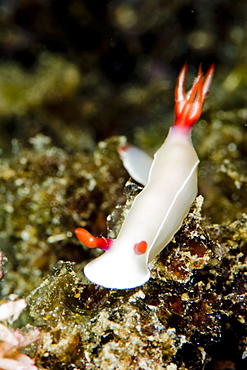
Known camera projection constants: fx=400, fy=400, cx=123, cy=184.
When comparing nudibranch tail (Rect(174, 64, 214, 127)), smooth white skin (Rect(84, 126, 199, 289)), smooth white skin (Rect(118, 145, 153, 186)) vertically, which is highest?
nudibranch tail (Rect(174, 64, 214, 127))

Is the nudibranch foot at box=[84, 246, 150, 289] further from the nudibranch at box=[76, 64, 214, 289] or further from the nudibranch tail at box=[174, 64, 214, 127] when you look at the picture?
the nudibranch tail at box=[174, 64, 214, 127]

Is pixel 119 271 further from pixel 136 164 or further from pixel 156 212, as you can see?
pixel 136 164

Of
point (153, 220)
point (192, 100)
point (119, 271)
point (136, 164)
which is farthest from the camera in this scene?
point (136, 164)

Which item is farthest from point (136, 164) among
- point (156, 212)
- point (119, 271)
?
point (119, 271)

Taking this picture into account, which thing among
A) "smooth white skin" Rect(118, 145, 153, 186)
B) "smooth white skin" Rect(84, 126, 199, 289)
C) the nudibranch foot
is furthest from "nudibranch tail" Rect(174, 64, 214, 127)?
the nudibranch foot

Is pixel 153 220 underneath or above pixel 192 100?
underneath

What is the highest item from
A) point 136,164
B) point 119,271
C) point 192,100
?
point 192,100

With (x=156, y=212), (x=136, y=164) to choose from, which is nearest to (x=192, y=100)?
(x=136, y=164)

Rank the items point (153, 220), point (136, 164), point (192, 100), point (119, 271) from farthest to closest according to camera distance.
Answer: point (136, 164)
point (192, 100)
point (153, 220)
point (119, 271)

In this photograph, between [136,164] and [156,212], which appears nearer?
[156,212]
